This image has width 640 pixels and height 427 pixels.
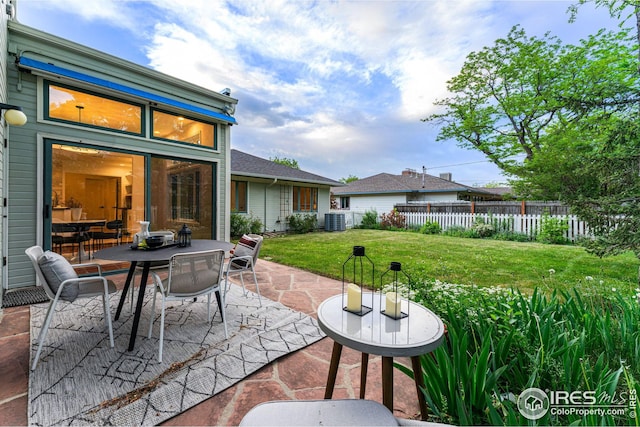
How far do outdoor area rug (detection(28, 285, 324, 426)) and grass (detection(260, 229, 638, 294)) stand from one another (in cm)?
204

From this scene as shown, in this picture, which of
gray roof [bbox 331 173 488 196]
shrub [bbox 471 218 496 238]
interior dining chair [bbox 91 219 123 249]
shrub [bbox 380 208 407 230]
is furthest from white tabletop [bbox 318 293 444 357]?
gray roof [bbox 331 173 488 196]

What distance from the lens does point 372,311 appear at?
158 centimetres

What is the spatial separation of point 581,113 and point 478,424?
10.2 ft

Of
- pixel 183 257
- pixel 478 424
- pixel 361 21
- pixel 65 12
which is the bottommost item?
pixel 478 424

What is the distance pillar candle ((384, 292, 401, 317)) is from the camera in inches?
58.5

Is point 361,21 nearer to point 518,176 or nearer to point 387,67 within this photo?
point 387,67

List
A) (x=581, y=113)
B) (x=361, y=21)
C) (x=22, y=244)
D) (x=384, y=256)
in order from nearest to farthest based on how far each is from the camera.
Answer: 1. (x=581, y=113)
2. (x=22, y=244)
3. (x=361, y=21)
4. (x=384, y=256)

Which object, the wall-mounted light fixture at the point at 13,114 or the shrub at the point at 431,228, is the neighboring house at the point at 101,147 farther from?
the shrub at the point at 431,228

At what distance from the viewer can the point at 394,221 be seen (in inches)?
522

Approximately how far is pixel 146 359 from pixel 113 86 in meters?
4.66

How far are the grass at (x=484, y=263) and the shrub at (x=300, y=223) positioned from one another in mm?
3583

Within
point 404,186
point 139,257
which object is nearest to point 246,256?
point 139,257

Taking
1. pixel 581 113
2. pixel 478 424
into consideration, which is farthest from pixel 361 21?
pixel 478 424

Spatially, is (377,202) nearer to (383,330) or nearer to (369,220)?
(369,220)
